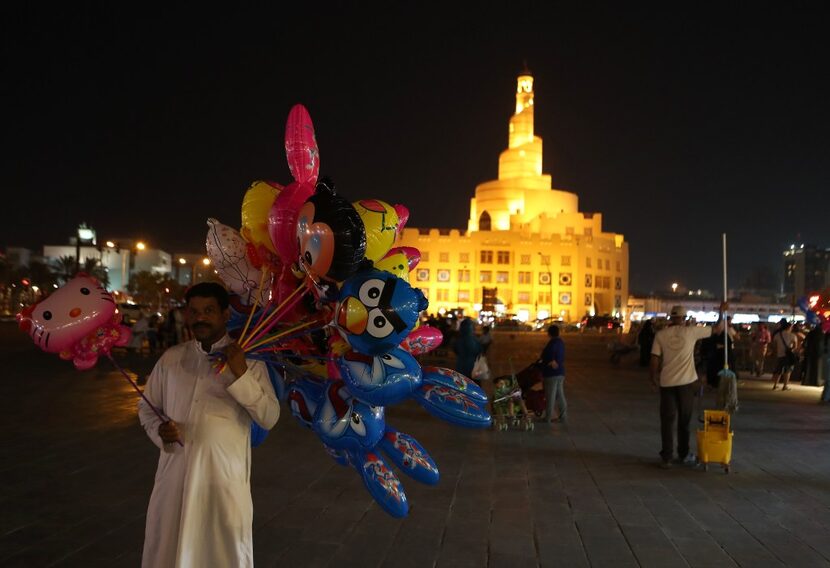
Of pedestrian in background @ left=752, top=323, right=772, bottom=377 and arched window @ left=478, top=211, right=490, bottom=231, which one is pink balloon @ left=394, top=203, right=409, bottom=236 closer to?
pedestrian in background @ left=752, top=323, right=772, bottom=377

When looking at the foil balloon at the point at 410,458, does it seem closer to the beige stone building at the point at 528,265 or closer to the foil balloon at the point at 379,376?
the foil balloon at the point at 379,376

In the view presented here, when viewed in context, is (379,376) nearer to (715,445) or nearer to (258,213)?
(258,213)

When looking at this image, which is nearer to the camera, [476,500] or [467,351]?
[476,500]

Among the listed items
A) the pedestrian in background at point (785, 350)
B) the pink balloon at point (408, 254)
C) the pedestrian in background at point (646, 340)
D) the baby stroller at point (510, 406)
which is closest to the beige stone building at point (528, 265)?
the pedestrian in background at point (646, 340)

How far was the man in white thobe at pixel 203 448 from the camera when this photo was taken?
3484 mm

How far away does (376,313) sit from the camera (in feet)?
11.2

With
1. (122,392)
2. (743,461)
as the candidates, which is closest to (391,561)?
(743,461)

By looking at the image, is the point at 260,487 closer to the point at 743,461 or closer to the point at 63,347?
the point at 63,347

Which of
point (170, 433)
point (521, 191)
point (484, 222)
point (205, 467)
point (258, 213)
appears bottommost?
point (205, 467)

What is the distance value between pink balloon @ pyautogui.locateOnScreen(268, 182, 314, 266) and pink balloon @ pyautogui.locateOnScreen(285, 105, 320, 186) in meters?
0.26

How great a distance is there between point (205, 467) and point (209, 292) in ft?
2.88

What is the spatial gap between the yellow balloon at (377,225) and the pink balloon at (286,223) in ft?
1.05

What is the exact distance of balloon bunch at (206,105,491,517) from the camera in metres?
3.55

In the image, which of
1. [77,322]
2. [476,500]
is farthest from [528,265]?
[77,322]
